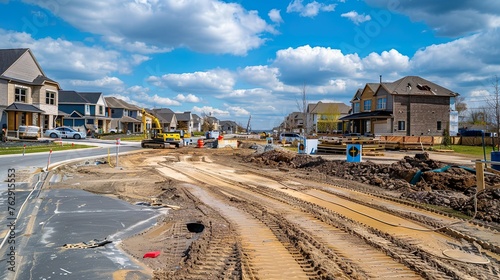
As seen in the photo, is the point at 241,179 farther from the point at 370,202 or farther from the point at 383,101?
the point at 383,101

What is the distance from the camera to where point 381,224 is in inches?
342

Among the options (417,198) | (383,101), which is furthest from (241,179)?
(383,101)

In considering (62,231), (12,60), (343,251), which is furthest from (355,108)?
(62,231)

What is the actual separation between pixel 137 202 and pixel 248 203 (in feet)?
10.6

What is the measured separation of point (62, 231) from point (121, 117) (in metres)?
77.2

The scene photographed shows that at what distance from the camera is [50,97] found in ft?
147

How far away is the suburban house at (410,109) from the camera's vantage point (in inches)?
1989

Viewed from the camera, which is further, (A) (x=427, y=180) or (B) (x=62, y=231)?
(A) (x=427, y=180)

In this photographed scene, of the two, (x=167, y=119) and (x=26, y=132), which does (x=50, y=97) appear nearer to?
(x=26, y=132)

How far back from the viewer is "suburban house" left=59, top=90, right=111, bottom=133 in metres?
65.9

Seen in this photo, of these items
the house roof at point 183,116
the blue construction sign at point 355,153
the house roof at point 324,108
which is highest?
the house roof at point 324,108

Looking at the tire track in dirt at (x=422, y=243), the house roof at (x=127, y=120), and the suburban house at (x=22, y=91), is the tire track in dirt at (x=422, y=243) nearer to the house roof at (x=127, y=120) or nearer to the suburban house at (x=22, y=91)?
the suburban house at (x=22, y=91)

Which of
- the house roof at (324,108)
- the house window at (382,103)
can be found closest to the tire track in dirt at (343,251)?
the house window at (382,103)

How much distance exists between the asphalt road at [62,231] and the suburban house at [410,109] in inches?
1717
